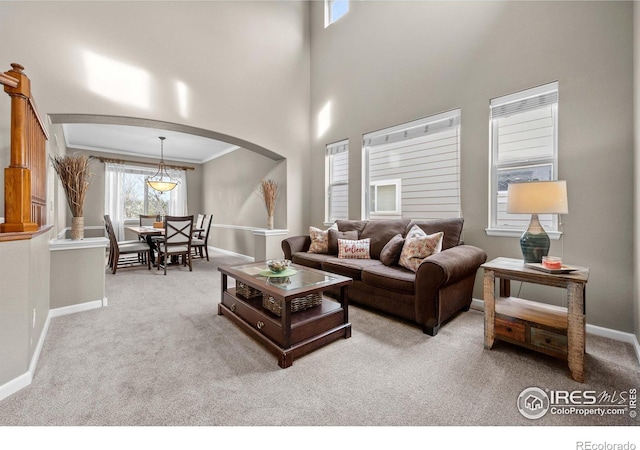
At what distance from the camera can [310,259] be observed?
359 cm

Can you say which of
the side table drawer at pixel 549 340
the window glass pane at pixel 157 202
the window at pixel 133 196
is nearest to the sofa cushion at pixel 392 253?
the side table drawer at pixel 549 340

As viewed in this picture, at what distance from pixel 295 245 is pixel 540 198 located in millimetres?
Answer: 2936

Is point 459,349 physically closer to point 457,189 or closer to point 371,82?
point 457,189

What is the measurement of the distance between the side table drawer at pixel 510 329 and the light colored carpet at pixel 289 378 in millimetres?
133

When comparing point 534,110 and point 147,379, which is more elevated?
point 534,110

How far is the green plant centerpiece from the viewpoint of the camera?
283cm

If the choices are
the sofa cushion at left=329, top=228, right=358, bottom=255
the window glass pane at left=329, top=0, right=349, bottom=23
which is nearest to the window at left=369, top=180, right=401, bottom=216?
the sofa cushion at left=329, top=228, right=358, bottom=255

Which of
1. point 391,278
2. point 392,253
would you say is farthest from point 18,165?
point 392,253

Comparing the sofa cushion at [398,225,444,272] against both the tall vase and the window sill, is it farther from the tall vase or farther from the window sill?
the tall vase

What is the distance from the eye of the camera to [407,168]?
3.77 meters

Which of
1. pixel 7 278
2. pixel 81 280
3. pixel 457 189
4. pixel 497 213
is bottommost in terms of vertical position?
pixel 81 280

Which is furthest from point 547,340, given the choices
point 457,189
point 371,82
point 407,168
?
point 371,82

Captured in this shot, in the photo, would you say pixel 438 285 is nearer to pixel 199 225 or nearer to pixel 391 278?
pixel 391 278

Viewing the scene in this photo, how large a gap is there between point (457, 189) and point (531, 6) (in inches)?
72.8
